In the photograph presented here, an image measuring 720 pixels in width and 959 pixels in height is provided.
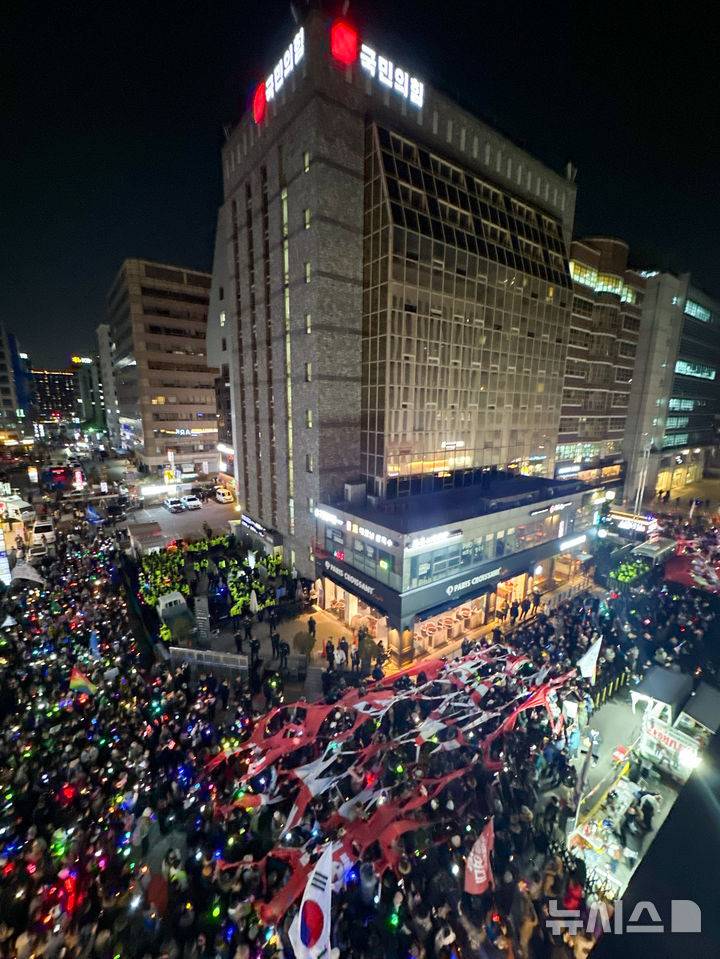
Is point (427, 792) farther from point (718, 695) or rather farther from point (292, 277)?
point (292, 277)

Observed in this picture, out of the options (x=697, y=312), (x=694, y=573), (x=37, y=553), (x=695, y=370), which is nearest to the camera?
(x=694, y=573)

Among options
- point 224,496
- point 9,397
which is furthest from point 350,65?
point 9,397

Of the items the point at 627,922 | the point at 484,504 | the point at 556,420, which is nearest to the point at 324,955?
the point at 627,922

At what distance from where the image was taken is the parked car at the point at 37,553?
28583mm

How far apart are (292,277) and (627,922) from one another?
97.4 feet

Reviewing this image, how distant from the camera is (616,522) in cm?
3369

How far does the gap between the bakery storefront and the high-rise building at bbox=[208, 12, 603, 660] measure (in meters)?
0.14

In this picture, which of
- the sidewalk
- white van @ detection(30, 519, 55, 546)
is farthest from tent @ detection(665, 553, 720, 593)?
white van @ detection(30, 519, 55, 546)

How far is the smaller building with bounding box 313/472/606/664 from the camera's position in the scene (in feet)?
64.5

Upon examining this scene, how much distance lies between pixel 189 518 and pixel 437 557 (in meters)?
32.7

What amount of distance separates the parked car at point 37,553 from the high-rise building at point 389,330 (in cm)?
1590

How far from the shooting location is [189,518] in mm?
42969

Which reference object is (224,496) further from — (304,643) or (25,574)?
(304,643)

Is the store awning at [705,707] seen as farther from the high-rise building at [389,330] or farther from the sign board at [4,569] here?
the sign board at [4,569]
